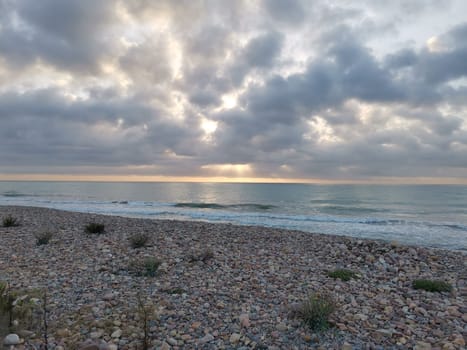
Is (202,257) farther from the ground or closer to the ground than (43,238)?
closer to the ground

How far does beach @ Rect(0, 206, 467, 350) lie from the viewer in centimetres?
439

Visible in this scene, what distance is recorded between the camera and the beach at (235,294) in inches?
173

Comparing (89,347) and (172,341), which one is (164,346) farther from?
(89,347)

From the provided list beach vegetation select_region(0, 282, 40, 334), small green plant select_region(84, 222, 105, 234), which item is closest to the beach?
beach vegetation select_region(0, 282, 40, 334)

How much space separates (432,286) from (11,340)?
27.0 feet

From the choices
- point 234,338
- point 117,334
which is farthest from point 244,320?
point 117,334

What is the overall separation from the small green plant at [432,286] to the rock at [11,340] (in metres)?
7.94

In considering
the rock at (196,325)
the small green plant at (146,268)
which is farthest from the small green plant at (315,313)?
the small green plant at (146,268)

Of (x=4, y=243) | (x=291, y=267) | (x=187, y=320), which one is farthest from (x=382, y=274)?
(x=4, y=243)

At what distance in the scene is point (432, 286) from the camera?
6781 millimetres

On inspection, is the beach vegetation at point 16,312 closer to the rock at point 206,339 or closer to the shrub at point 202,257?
the rock at point 206,339

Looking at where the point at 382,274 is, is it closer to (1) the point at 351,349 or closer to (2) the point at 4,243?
(1) the point at 351,349

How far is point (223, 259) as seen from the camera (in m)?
8.84

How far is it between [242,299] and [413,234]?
18056 millimetres
